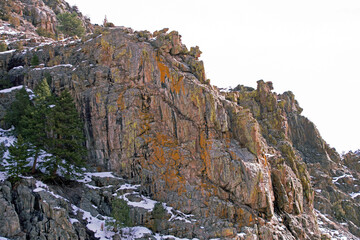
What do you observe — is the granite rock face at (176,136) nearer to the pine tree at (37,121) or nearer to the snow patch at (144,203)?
the snow patch at (144,203)

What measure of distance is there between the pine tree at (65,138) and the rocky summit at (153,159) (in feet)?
6.75

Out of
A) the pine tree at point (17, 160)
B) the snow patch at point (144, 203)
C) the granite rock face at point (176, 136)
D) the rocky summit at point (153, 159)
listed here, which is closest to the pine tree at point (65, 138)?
the rocky summit at point (153, 159)

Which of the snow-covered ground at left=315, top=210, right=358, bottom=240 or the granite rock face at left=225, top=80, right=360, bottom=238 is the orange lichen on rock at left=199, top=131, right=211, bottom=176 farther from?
the snow-covered ground at left=315, top=210, right=358, bottom=240

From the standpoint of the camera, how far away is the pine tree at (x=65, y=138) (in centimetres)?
3444

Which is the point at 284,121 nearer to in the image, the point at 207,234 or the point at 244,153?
the point at 244,153

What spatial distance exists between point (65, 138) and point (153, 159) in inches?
422

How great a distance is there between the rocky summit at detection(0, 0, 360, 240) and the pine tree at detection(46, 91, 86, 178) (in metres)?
2.06

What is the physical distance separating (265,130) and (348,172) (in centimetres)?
2615

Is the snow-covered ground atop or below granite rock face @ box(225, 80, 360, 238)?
below

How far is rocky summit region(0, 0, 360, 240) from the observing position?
31.2 meters

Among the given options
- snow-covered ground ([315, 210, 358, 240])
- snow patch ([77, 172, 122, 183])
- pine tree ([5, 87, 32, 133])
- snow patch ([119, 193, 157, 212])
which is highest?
pine tree ([5, 87, 32, 133])

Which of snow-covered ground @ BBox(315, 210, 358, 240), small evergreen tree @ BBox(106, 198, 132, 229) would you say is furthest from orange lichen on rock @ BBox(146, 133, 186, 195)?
snow-covered ground @ BBox(315, 210, 358, 240)

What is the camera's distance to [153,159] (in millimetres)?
37312

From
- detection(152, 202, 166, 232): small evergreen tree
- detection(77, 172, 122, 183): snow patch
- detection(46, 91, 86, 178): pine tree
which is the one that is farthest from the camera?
detection(77, 172, 122, 183): snow patch
